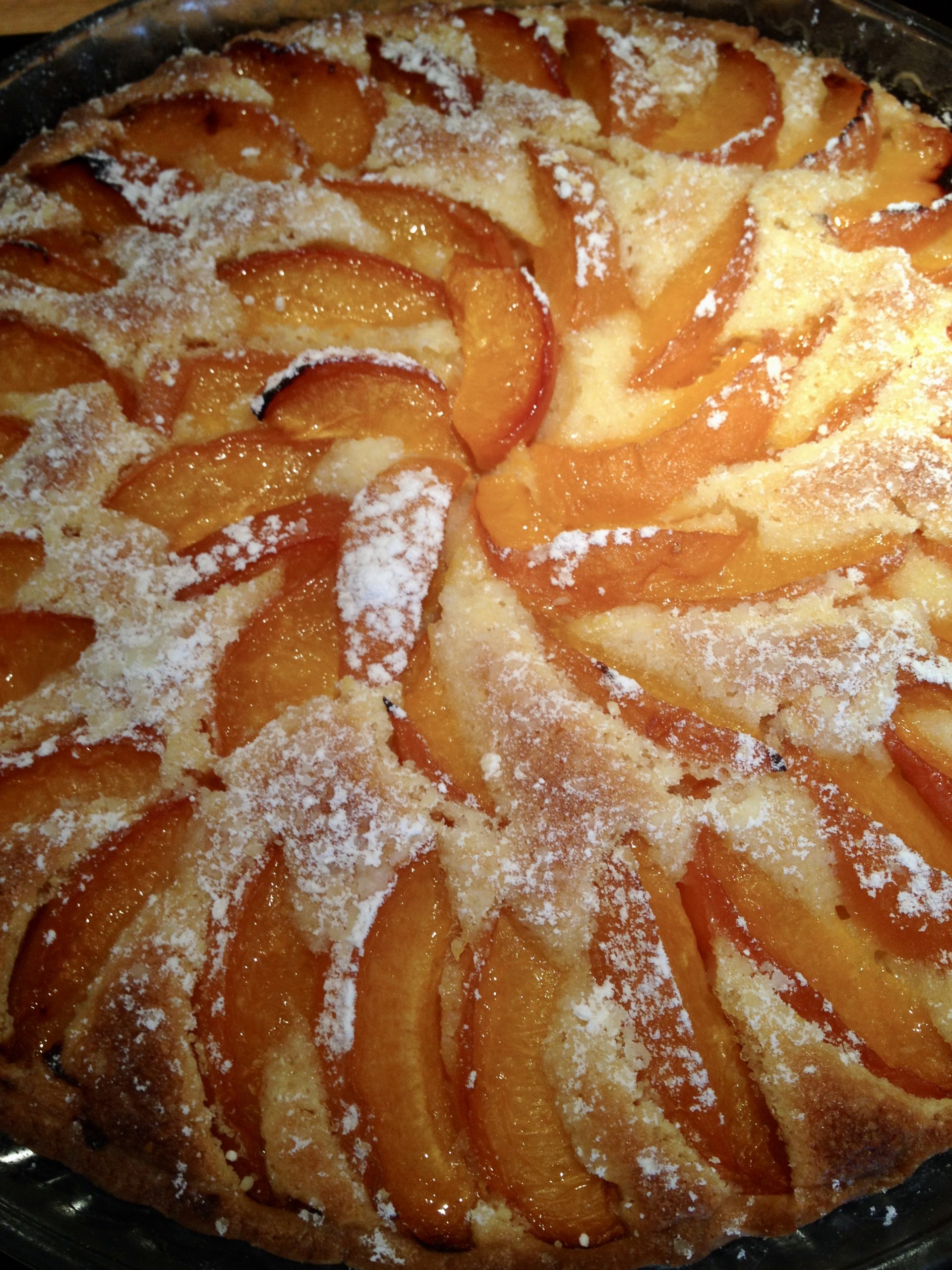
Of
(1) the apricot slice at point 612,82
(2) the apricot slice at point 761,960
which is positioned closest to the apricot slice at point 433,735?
(2) the apricot slice at point 761,960

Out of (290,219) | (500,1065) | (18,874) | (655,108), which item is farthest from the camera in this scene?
(655,108)

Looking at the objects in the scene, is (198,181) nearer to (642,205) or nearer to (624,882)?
(642,205)

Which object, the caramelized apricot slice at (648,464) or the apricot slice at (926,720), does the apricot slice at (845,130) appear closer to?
the caramelized apricot slice at (648,464)

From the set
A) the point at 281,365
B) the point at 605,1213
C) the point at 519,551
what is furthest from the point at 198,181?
the point at 605,1213

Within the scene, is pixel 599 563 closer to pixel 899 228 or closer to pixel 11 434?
pixel 899 228

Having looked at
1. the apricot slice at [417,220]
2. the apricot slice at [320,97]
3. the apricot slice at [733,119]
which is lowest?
the apricot slice at [417,220]

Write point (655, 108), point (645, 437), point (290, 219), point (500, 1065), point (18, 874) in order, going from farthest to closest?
point (655, 108) < point (290, 219) < point (645, 437) < point (18, 874) < point (500, 1065)

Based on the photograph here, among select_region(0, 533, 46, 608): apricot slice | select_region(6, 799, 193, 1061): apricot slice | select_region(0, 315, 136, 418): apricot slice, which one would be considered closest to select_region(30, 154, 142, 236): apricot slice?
select_region(0, 315, 136, 418): apricot slice

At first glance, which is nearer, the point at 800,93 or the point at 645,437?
the point at 645,437
